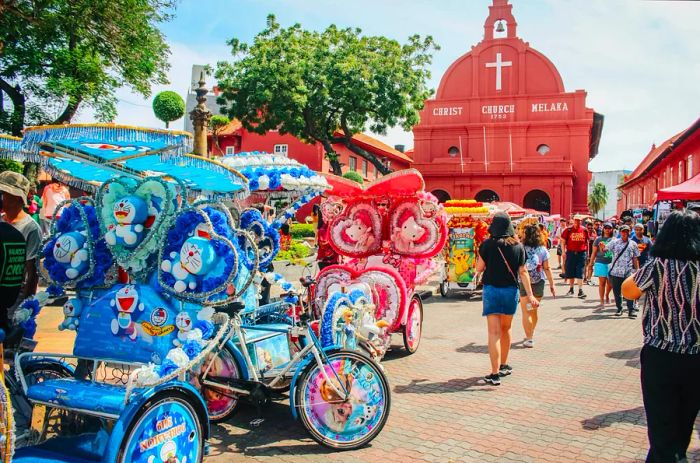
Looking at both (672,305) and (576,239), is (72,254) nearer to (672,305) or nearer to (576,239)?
(672,305)

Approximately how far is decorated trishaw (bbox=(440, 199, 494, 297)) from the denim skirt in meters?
7.03

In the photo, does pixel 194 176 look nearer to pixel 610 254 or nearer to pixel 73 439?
pixel 73 439

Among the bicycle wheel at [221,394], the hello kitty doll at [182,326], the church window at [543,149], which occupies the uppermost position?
the church window at [543,149]

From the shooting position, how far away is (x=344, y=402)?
428 cm

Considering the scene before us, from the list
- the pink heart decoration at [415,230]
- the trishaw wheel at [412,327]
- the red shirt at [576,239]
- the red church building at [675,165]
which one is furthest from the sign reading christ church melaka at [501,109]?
the trishaw wheel at [412,327]

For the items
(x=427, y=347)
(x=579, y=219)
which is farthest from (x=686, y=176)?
(x=427, y=347)

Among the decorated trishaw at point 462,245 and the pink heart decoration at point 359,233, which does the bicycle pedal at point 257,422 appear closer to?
the pink heart decoration at point 359,233

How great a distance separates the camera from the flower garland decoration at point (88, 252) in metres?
4.12

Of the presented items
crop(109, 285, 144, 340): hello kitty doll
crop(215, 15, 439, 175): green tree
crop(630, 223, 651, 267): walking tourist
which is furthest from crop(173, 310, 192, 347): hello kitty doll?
crop(215, 15, 439, 175): green tree

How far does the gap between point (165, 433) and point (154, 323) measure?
79cm

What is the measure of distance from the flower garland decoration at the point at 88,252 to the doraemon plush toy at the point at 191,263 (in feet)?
2.35

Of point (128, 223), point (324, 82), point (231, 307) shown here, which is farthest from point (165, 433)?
point (324, 82)

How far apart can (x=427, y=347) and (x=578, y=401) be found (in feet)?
8.77

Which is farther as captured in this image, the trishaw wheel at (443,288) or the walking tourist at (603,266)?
the trishaw wheel at (443,288)
